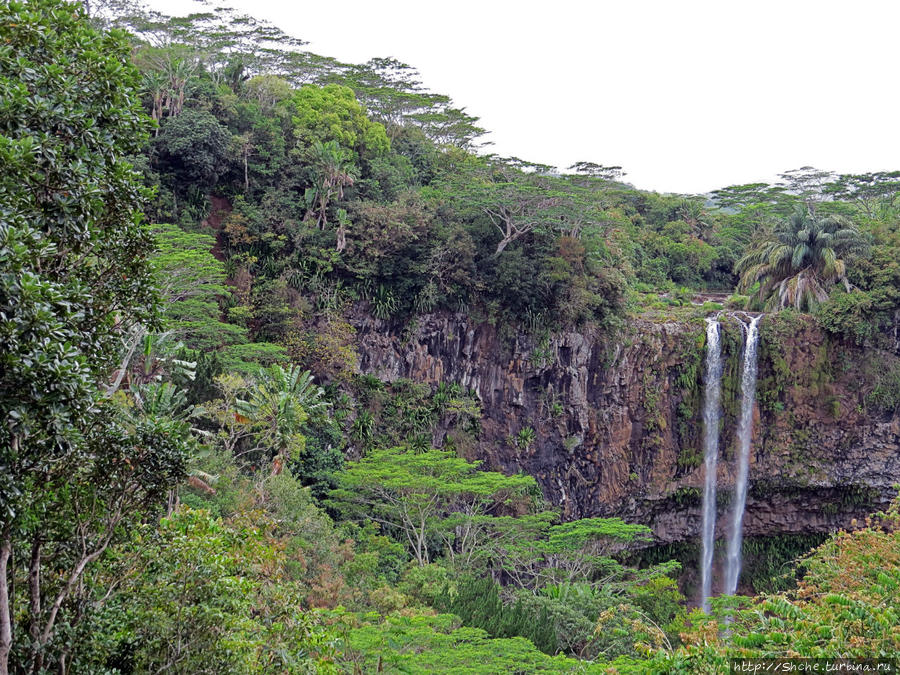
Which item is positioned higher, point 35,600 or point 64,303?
point 64,303

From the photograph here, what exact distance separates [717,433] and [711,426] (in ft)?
1.10

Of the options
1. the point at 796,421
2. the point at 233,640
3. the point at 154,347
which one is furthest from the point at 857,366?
the point at 233,640

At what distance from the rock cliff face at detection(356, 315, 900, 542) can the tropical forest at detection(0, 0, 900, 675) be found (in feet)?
0.30

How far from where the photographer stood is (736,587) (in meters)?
24.3

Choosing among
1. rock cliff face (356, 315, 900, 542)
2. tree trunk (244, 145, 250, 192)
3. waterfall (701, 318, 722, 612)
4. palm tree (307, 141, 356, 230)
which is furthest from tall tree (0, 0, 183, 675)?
waterfall (701, 318, 722, 612)

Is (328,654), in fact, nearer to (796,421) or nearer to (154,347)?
(154,347)

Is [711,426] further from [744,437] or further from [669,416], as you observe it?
[669,416]

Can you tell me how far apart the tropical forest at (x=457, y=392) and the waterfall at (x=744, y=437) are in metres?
0.11

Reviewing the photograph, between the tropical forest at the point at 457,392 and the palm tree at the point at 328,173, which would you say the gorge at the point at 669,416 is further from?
the palm tree at the point at 328,173

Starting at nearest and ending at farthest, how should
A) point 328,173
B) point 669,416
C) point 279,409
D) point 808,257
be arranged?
point 279,409, point 328,173, point 669,416, point 808,257

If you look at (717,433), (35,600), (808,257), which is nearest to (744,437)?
(717,433)

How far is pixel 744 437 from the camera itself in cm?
2483

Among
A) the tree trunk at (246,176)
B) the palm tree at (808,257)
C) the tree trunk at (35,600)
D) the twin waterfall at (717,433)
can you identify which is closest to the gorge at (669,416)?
the twin waterfall at (717,433)

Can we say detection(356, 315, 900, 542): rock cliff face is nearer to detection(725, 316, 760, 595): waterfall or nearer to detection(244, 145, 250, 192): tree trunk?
detection(725, 316, 760, 595): waterfall
